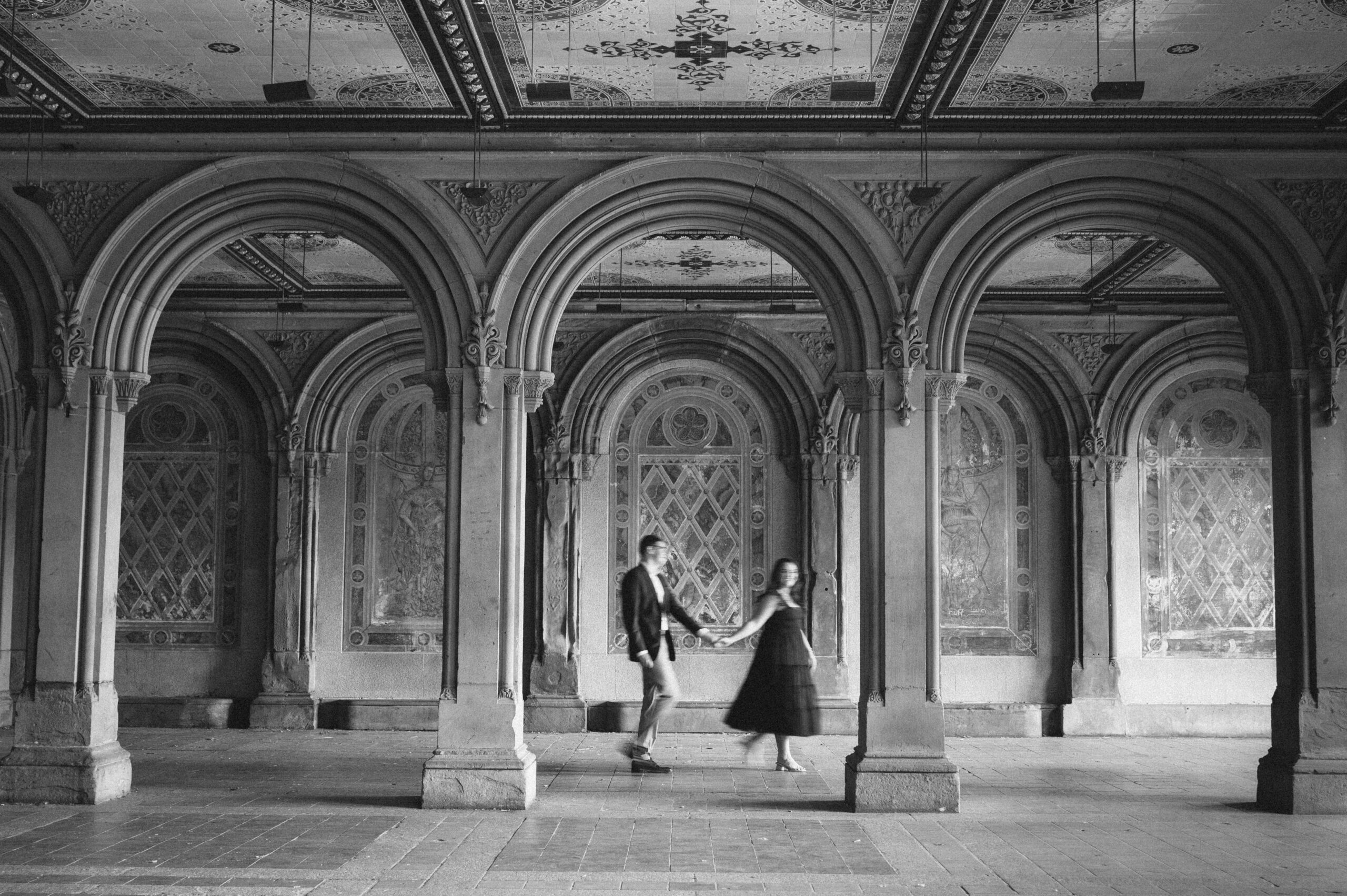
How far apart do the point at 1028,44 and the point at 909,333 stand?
202 centimetres

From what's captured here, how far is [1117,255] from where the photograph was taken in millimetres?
11992

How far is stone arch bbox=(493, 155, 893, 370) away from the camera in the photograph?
8.98 m

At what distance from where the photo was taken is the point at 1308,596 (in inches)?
346

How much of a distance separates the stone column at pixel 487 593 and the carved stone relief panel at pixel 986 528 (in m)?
6.06

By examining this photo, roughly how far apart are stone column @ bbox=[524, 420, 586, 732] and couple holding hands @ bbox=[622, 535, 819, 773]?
328 cm

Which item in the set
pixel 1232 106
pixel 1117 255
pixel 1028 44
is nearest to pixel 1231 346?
pixel 1117 255

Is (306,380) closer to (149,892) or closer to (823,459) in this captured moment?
(823,459)

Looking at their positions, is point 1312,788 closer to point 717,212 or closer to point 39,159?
point 717,212

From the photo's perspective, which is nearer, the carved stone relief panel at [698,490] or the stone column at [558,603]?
the stone column at [558,603]

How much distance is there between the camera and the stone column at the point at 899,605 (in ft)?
27.5

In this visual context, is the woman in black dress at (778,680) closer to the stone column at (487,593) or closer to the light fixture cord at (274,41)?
the stone column at (487,593)

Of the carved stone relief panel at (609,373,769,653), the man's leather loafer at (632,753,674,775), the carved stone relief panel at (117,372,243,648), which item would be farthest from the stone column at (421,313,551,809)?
the carved stone relief panel at (117,372,243,648)

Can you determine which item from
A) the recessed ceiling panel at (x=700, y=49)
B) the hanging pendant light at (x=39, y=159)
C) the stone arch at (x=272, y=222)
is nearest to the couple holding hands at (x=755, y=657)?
the stone arch at (x=272, y=222)

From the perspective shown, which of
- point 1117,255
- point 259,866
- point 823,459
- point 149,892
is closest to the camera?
point 149,892
